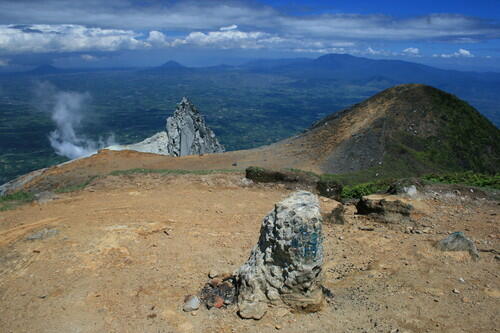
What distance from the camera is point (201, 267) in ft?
29.9

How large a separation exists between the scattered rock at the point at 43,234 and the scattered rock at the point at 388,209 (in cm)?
1021

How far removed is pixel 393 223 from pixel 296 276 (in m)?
5.80

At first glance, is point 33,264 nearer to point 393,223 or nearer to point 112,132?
point 393,223

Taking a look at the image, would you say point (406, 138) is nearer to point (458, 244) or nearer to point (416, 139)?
point (416, 139)

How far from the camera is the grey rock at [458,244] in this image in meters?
8.85

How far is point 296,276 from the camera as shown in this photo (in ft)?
23.3

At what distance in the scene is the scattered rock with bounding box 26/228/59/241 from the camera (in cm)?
1039

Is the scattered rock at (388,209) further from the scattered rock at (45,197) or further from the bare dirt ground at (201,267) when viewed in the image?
the scattered rock at (45,197)

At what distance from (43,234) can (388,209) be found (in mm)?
10902

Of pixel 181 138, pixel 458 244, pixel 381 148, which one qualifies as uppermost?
pixel 458 244

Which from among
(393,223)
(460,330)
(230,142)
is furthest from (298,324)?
(230,142)

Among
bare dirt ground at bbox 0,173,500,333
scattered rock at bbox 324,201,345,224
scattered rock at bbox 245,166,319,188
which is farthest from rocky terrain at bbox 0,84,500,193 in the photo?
bare dirt ground at bbox 0,173,500,333

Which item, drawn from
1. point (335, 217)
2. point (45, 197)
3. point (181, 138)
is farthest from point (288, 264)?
point (181, 138)

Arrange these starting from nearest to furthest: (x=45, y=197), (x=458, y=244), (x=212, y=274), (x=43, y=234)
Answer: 1. (x=212, y=274)
2. (x=458, y=244)
3. (x=43, y=234)
4. (x=45, y=197)
